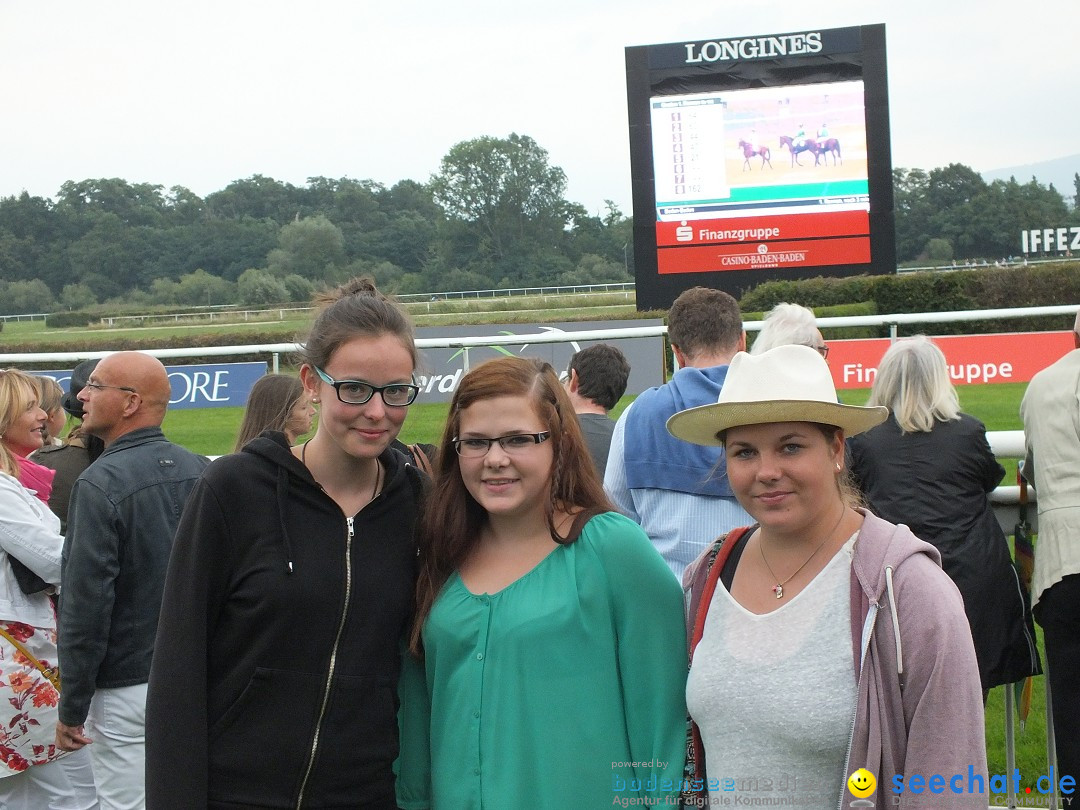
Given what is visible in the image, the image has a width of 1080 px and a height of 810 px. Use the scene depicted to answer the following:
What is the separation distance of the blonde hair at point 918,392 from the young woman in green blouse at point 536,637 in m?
1.66

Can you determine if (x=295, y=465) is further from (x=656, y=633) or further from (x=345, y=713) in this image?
(x=656, y=633)

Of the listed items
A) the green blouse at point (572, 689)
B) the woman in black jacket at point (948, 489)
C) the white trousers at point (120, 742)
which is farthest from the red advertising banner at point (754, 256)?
the green blouse at point (572, 689)

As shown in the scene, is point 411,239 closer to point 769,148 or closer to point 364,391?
point 769,148

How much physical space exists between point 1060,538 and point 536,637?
1742 millimetres

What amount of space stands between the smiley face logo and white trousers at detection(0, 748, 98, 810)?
2843mm

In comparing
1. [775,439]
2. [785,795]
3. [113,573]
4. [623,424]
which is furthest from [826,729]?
[113,573]

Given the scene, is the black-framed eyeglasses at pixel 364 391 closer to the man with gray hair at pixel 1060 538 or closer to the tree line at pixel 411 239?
the man with gray hair at pixel 1060 538

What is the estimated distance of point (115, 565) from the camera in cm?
314

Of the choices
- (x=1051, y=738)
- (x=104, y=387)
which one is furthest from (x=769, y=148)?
(x=104, y=387)

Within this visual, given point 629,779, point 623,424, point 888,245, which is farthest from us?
point 888,245

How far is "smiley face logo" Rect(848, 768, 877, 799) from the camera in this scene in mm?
1705

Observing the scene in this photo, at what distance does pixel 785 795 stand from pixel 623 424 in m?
1.69

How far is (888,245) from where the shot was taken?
49.9 feet

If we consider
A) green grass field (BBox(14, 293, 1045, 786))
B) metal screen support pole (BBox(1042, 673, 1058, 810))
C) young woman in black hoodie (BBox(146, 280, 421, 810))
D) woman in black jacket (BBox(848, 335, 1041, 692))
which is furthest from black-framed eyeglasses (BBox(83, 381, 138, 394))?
metal screen support pole (BBox(1042, 673, 1058, 810))
